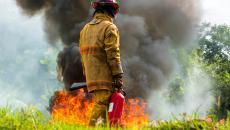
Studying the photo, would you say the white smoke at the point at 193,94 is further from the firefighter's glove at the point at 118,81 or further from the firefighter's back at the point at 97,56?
the firefighter's glove at the point at 118,81

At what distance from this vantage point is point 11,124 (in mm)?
3932

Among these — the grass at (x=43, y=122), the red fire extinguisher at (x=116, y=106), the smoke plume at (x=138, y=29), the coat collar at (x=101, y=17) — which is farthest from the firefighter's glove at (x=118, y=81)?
the smoke plume at (x=138, y=29)

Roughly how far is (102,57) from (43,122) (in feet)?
9.07

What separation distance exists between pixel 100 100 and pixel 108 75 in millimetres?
340

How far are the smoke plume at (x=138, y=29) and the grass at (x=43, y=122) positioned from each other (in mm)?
16008

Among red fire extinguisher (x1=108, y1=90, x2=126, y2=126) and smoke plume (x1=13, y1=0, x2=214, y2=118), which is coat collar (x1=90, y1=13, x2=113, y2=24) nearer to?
red fire extinguisher (x1=108, y1=90, x2=126, y2=126)

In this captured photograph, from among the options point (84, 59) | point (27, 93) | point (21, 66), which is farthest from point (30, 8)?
point (21, 66)

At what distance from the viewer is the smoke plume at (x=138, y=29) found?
22.4 meters

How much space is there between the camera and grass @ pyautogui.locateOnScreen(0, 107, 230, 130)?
3945 mm

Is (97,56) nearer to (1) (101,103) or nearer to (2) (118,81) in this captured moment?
(2) (118,81)

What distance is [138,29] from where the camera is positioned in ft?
77.4

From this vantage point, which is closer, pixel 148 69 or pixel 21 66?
pixel 148 69

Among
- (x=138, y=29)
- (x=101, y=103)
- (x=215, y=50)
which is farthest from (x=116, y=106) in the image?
(x=215, y=50)

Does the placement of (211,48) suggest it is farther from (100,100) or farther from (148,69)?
(100,100)
